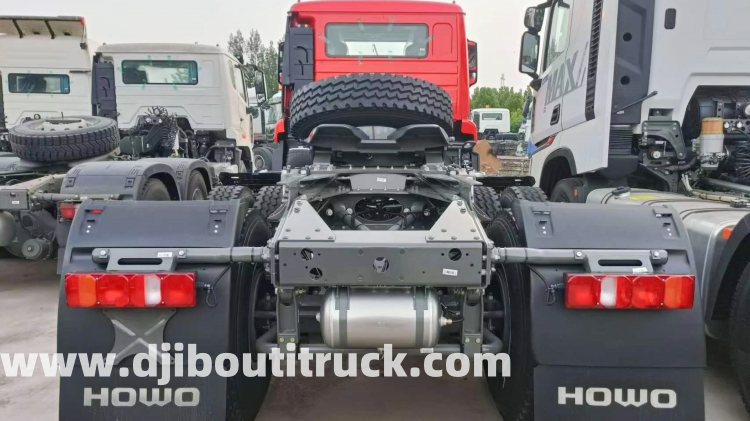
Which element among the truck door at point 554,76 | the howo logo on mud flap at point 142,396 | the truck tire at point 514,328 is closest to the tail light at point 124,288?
the howo logo on mud flap at point 142,396

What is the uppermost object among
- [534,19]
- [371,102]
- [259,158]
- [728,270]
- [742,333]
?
[534,19]

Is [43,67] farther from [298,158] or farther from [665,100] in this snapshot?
[665,100]

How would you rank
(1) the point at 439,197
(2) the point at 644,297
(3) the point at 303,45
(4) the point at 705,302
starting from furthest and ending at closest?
(3) the point at 303,45, (4) the point at 705,302, (1) the point at 439,197, (2) the point at 644,297

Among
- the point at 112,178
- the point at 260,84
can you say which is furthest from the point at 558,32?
the point at 260,84

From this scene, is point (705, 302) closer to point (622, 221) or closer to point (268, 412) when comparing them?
point (622, 221)

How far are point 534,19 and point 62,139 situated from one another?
507 centimetres

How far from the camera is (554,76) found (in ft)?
19.7

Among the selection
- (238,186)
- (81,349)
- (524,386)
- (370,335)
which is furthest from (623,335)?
(238,186)

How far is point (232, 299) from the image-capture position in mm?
2406

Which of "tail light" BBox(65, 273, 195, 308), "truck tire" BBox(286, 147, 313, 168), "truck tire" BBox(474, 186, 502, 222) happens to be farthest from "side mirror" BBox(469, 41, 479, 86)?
"tail light" BBox(65, 273, 195, 308)

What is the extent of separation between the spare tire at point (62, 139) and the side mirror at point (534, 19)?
15.5 ft

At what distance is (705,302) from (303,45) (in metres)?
3.65

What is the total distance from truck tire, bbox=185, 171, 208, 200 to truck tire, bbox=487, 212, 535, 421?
4.37 meters

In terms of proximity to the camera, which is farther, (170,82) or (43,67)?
(170,82)
